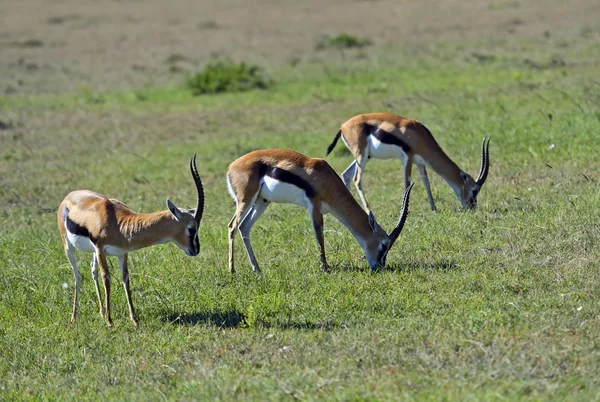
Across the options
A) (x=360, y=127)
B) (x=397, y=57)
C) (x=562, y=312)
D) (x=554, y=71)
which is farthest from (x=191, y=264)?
(x=397, y=57)

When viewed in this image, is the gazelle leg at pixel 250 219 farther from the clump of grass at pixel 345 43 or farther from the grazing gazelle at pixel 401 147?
the clump of grass at pixel 345 43

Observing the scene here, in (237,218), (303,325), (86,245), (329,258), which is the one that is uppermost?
(86,245)

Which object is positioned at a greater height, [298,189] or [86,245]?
[298,189]

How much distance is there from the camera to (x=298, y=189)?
8.12m

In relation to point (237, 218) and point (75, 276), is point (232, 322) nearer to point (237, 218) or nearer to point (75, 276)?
point (75, 276)

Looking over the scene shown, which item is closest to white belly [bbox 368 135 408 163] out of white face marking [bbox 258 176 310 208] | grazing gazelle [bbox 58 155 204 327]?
white face marking [bbox 258 176 310 208]

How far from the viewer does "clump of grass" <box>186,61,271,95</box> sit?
19.7 meters

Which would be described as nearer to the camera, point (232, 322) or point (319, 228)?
point (232, 322)

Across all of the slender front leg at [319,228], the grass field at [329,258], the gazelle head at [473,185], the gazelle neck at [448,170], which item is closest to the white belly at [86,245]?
the grass field at [329,258]

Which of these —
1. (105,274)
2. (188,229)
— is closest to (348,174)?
(188,229)

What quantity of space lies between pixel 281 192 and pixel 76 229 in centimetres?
184

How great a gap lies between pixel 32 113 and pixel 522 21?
43.9 feet

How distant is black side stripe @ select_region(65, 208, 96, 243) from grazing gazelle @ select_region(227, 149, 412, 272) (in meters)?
1.46

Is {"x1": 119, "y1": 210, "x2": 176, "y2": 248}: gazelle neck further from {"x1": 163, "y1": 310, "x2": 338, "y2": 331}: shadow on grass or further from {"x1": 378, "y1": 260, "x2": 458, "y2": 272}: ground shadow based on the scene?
{"x1": 378, "y1": 260, "x2": 458, "y2": 272}: ground shadow
